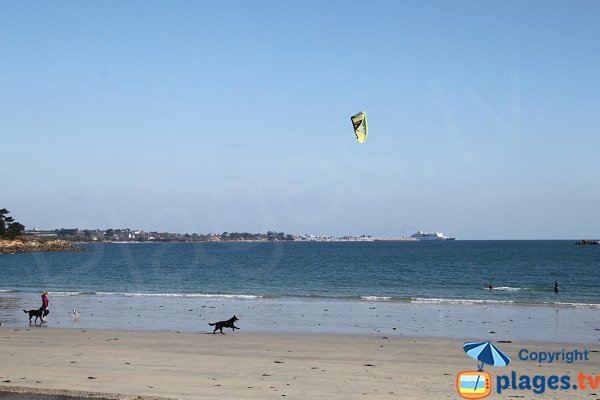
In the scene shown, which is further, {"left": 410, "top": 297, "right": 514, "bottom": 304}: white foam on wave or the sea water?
{"left": 410, "top": 297, "right": 514, "bottom": 304}: white foam on wave

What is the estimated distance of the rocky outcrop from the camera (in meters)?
133

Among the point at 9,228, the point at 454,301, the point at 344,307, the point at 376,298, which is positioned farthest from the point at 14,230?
the point at 344,307

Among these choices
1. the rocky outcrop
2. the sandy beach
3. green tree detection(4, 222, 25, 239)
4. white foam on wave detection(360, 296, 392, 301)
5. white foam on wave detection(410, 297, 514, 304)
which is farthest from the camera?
green tree detection(4, 222, 25, 239)

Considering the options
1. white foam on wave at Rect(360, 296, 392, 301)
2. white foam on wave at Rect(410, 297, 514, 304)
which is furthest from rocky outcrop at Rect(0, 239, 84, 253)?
white foam on wave at Rect(410, 297, 514, 304)

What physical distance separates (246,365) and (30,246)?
136 m

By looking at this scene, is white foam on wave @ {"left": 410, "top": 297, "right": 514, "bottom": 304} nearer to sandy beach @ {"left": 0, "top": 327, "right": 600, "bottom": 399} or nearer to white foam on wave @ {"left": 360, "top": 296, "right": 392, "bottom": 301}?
white foam on wave @ {"left": 360, "top": 296, "right": 392, "bottom": 301}

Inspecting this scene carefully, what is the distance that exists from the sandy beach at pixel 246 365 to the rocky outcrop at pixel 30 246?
4769 inches

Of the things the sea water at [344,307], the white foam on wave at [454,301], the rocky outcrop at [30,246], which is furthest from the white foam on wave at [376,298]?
the rocky outcrop at [30,246]

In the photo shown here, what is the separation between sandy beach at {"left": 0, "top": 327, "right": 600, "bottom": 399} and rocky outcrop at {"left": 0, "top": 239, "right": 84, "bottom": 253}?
397 feet

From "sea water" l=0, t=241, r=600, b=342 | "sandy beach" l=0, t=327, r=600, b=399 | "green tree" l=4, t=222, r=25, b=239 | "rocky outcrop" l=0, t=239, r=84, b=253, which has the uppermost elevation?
"green tree" l=4, t=222, r=25, b=239

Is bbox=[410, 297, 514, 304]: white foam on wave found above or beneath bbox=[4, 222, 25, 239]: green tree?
beneath

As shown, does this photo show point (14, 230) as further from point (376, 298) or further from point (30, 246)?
point (376, 298)

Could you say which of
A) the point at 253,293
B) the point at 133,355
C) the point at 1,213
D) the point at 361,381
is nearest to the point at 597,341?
the point at 361,381

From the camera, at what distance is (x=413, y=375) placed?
14.4 m
